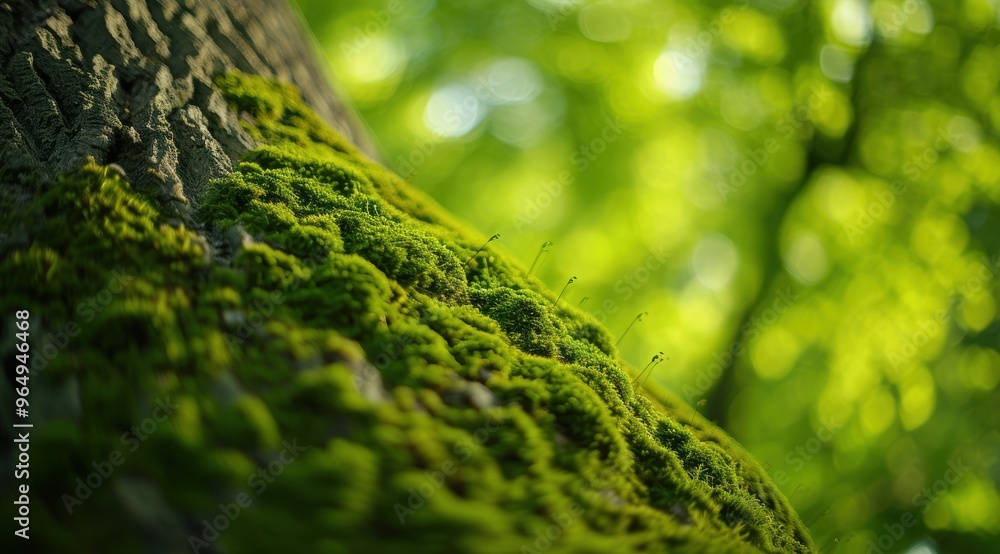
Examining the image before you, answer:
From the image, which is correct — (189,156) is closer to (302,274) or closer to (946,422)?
(302,274)

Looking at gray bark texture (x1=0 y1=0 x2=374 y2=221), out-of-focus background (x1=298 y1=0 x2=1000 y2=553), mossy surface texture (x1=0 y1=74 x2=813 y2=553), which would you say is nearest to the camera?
mossy surface texture (x1=0 y1=74 x2=813 y2=553)

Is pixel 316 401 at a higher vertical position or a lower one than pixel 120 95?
lower

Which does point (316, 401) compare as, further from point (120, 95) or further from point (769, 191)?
point (769, 191)

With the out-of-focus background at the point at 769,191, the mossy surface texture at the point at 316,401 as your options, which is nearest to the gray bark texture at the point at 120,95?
the mossy surface texture at the point at 316,401

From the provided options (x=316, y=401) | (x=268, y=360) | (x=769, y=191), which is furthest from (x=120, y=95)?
(x=769, y=191)

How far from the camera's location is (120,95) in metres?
2.22

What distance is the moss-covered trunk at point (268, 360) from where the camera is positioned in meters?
1.20

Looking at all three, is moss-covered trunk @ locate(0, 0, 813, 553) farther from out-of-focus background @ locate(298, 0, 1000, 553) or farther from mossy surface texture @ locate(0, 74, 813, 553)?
out-of-focus background @ locate(298, 0, 1000, 553)

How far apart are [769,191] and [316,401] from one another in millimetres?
8539

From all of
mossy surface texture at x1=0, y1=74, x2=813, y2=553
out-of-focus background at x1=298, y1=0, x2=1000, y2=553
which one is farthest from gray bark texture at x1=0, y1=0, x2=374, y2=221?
out-of-focus background at x1=298, y1=0, x2=1000, y2=553

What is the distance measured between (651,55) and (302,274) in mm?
8265

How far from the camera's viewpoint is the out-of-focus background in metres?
A: 7.10

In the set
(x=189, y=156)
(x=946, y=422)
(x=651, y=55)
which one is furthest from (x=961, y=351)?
(x=189, y=156)

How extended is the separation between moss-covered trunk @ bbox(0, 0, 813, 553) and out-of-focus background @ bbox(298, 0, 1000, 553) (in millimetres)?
5520
